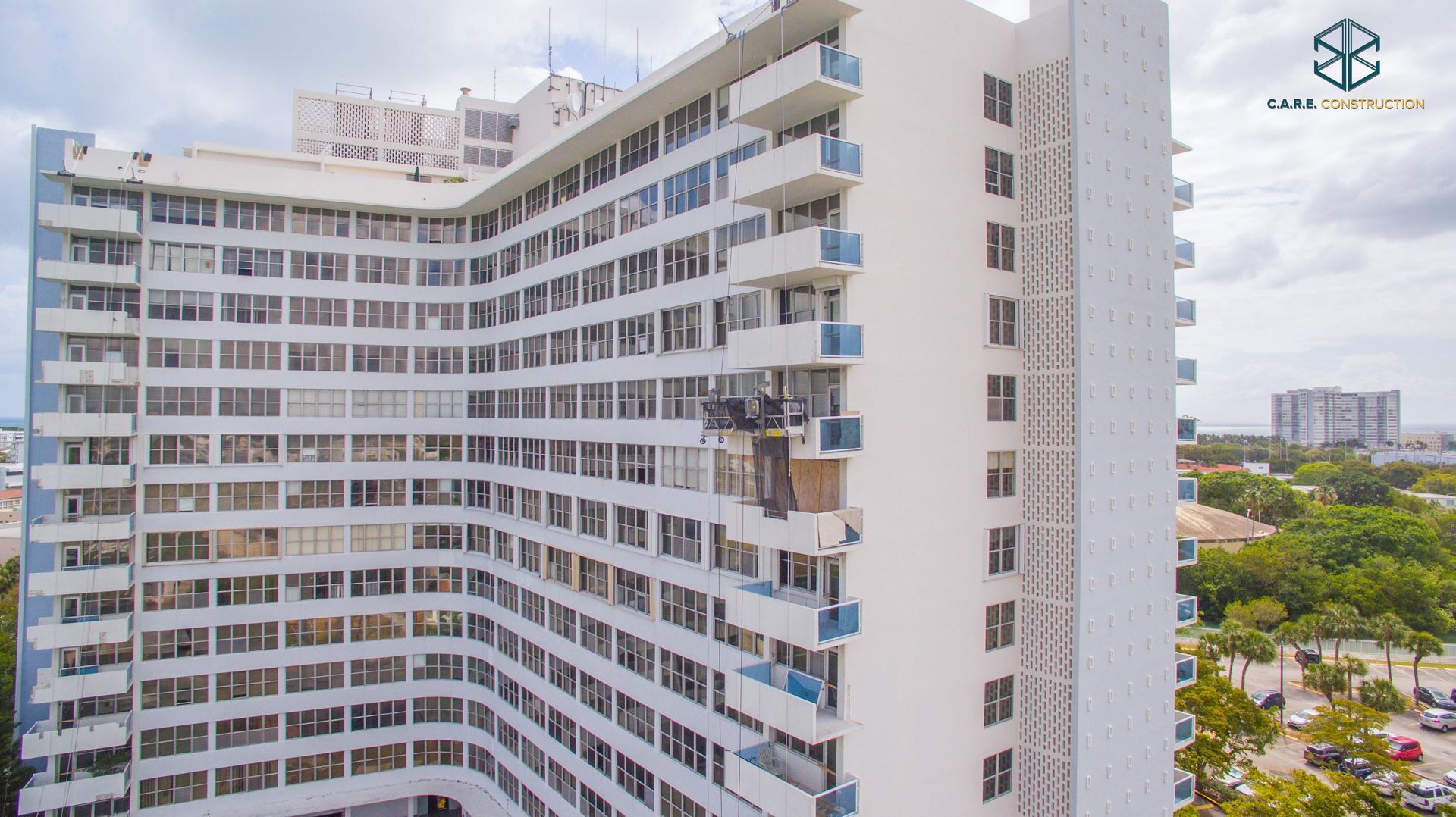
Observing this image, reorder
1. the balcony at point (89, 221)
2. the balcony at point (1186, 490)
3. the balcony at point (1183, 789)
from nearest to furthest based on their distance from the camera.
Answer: the balcony at point (1183, 789)
the balcony at point (1186, 490)
the balcony at point (89, 221)

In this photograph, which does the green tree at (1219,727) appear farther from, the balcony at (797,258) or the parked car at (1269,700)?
the balcony at (797,258)

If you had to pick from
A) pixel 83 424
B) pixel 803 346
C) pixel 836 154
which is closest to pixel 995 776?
pixel 803 346

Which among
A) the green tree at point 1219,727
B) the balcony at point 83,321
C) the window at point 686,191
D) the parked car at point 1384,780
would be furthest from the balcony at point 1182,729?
the balcony at point 83,321

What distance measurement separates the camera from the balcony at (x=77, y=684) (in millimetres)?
32750

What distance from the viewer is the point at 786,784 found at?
18.7 metres

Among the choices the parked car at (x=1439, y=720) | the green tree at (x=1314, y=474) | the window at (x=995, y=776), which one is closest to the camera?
the window at (x=995, y=776)

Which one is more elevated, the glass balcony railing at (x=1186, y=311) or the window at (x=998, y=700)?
the glass balcony railing at (x=1186, y=311)

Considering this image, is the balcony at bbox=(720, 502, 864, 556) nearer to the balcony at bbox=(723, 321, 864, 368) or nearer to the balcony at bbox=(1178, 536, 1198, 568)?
the balcony at bbox=(723, 321, 864, 368)

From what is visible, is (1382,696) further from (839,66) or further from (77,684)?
(77,684)

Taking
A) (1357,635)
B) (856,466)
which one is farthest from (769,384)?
(1357,635)

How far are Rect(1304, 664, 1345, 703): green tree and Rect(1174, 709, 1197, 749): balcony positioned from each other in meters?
37.6

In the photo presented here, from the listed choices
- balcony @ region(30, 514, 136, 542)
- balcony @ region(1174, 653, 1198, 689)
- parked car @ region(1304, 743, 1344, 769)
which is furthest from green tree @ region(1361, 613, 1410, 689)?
balcony @ region(30, 514, 136, 542)

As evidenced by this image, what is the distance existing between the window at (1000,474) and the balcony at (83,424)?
129ft

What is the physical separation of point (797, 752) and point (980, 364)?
42.2 ft
